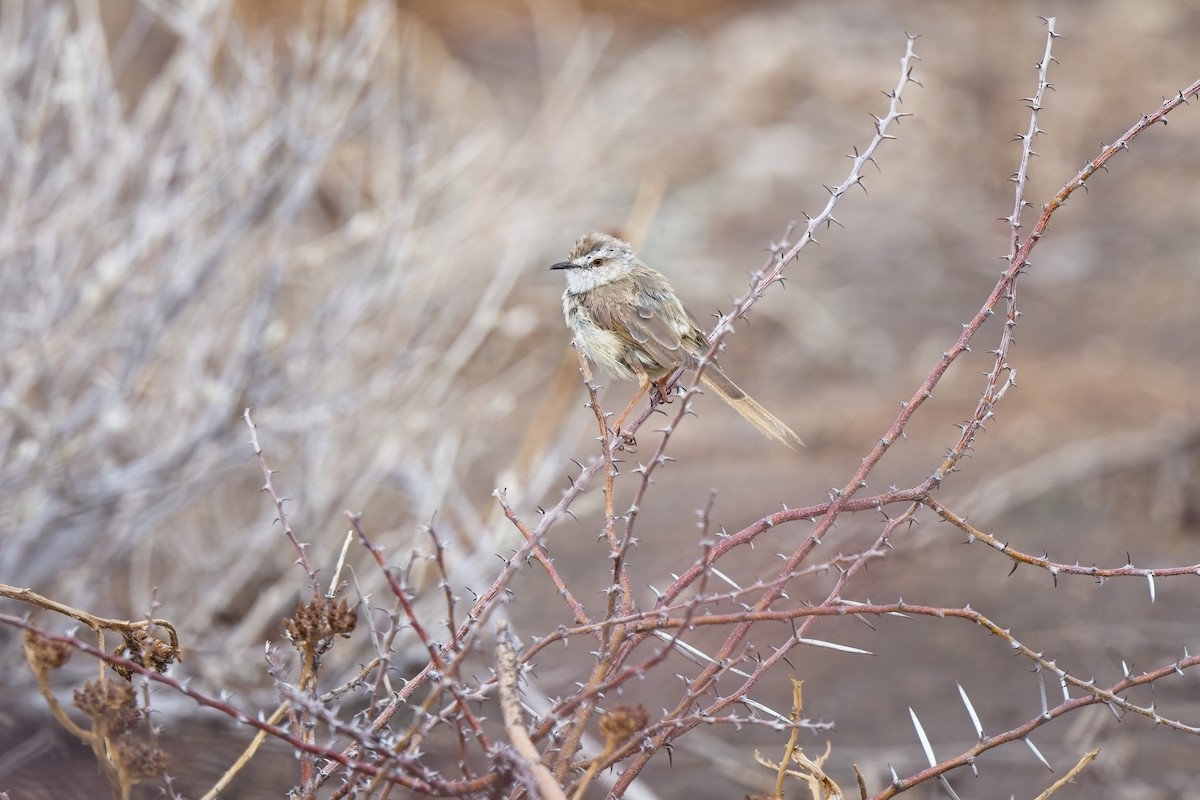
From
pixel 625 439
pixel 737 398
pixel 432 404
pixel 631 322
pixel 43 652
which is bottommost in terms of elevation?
pixel 43 652

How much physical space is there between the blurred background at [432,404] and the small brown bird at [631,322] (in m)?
0.81

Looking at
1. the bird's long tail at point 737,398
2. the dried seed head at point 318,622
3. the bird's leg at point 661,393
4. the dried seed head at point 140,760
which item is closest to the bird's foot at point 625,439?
the bird's leg at point 661,393

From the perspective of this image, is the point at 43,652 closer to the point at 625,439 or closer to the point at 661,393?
the point at 625,439

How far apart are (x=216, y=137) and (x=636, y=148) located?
291 inches

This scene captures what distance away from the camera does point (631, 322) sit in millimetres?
4609

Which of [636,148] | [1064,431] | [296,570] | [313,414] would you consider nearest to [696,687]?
[313,414]

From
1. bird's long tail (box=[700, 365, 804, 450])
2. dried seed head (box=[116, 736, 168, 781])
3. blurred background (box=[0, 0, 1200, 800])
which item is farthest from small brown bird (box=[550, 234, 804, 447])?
dried seed head (box=[116, 736, 168, 781])

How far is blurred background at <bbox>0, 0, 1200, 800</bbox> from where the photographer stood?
5.48m

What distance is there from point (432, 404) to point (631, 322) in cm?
Answer: 190

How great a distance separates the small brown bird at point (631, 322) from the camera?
175 inches

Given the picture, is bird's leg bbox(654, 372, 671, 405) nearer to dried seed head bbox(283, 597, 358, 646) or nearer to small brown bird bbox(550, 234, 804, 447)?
small brown bird bbox(550, 234, 804, 447)

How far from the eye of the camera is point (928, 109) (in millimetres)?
14531

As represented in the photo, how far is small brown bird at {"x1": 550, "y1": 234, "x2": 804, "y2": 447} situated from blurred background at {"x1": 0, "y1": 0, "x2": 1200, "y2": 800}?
32.0 inches

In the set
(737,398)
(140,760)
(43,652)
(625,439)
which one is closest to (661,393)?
(737,398)
